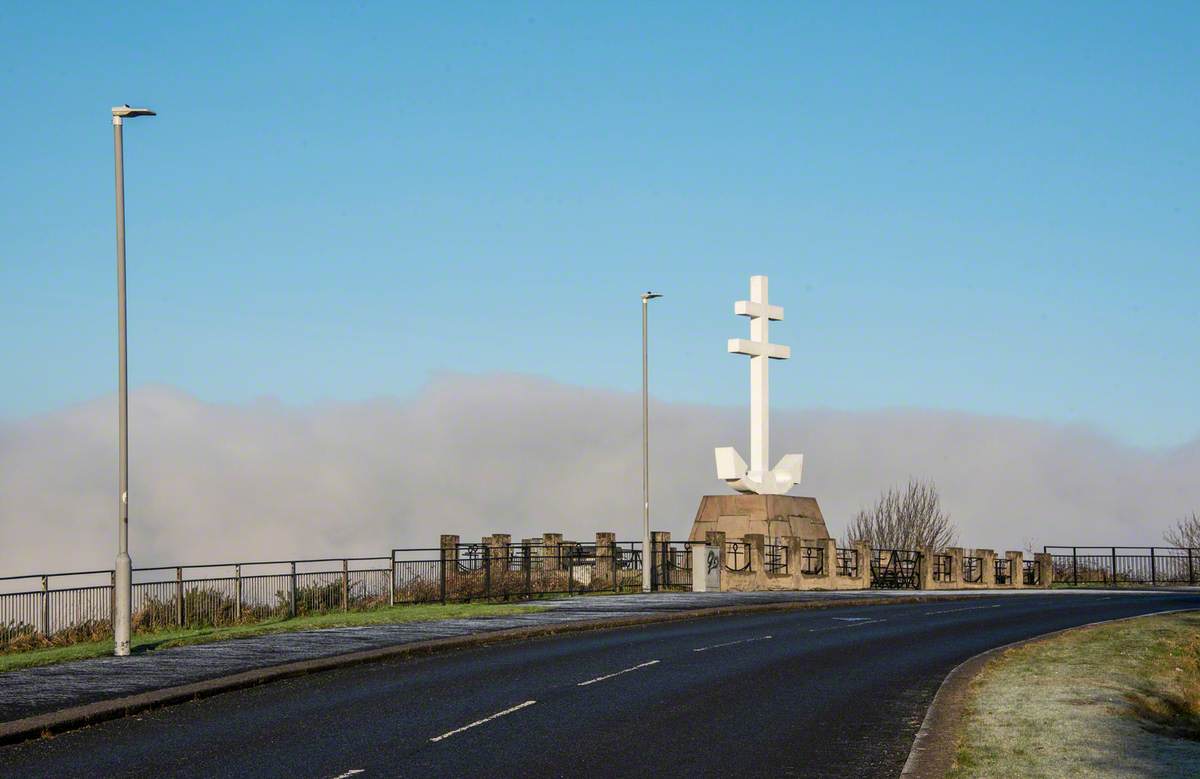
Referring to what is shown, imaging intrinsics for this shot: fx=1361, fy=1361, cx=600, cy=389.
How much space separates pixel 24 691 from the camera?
1667cm

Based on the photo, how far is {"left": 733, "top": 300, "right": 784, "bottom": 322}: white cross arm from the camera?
47.3 metres

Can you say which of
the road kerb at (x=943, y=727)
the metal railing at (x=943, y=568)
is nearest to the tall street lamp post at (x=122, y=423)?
the road kerb at (x=943, y=727)

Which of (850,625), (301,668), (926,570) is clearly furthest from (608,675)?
(926,570)

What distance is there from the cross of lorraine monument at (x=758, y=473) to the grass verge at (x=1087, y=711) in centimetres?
2430

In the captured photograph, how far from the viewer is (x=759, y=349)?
4712 centimetres

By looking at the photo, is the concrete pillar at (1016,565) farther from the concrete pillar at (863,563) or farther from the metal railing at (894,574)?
the concrete pillar at (863,563)

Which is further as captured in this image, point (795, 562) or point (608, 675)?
point (795, 562)

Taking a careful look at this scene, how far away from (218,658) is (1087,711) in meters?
12.4

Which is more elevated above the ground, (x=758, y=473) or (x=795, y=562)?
(x=758, y=473)

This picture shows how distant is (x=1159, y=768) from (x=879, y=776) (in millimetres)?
2248

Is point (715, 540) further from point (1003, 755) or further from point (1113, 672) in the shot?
point (1003, 755)

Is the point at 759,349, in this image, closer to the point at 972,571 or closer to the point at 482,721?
the point at 972,571

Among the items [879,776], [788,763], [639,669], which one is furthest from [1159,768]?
[639,669]

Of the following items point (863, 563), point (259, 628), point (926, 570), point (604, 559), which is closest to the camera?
point (259, 628)
